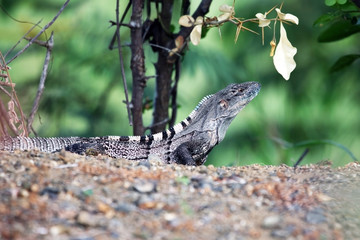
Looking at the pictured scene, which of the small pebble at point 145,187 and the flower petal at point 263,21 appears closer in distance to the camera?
the small pebble at point 145,187

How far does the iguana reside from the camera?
3.87 m

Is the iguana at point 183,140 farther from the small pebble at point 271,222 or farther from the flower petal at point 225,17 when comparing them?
the small pebble at point 271,222

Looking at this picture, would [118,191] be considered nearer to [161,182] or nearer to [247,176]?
[161,182]

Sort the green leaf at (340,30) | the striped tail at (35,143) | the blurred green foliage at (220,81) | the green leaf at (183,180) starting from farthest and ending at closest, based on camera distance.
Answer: the blurred green foliage at (220,81) → the green leaf at (340,30) → the striped tail at (35,143) → the green leaf at (183,180)

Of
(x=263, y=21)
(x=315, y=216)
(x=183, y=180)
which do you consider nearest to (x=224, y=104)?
(x=263, y=21)

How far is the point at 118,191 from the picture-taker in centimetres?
206

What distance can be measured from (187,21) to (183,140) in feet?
4.14

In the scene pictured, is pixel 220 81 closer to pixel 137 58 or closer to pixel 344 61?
pixel 344 61

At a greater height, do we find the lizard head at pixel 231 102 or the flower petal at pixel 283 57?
the flower petal at pixel 283 57

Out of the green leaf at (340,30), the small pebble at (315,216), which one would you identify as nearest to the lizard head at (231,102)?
the green leaf at (340,30)

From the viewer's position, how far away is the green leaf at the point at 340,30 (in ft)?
13.7

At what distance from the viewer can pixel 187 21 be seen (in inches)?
127

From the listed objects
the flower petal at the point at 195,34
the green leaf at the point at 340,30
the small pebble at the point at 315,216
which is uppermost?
the green leaf at the point at 340,30

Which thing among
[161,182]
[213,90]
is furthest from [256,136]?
[161,182]
